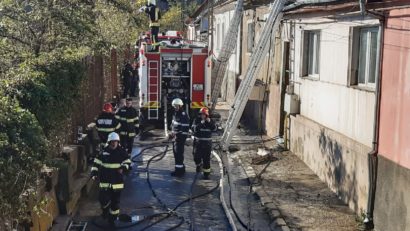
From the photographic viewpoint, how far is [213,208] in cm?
981

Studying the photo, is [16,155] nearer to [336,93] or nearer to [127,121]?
[336,93]

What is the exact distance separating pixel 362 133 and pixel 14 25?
22.6 feet

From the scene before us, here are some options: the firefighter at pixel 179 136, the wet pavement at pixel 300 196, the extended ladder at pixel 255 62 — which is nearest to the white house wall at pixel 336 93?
the extended ladder at pixel 255 62

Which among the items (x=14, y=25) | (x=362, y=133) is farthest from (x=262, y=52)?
(x=14, y=25)

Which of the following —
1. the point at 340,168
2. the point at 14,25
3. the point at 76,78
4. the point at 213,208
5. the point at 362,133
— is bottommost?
the point at 213,208

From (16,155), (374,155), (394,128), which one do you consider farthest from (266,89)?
(16,155)

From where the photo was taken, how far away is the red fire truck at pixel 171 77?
54.7 feet

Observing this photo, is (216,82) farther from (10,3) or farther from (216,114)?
(10,3)

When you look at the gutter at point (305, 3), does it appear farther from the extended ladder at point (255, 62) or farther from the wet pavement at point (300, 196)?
the wet pavement at point (300, 196)

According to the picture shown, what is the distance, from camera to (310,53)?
1301cm

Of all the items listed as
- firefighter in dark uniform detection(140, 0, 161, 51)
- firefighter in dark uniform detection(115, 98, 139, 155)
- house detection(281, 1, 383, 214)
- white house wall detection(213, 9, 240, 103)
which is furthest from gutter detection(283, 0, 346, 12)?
white house wall detection(213, 9, 240, 103)

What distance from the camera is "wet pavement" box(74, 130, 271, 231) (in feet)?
29.2

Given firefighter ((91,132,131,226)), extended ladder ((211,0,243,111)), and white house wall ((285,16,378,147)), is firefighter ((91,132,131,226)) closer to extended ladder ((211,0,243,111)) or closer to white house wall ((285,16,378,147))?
white house wall ((285,16,378,147))

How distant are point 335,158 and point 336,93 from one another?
131 cm
